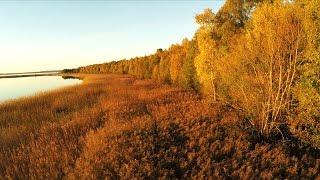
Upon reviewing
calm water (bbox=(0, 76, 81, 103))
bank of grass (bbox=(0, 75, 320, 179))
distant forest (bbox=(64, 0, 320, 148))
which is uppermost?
distant forest (bbox=(64, 0, 320, 148))

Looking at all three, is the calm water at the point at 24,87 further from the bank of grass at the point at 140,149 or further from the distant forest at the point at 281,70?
the distant forest at the point at 281,70

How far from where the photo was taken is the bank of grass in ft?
35.5

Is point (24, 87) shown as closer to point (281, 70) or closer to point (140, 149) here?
point (281, 70)

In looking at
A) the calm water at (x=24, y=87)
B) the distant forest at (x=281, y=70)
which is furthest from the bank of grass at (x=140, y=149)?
the calm water at (x=24, y=87)

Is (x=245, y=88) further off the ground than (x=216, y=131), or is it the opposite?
(x=245, y=88)

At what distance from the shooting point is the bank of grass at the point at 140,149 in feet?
35.5

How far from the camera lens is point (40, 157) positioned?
1181cm

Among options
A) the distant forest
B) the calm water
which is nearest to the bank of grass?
the distant forest

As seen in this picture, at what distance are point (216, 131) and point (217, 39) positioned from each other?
52.2ft

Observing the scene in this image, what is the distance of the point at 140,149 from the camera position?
12.3 metres

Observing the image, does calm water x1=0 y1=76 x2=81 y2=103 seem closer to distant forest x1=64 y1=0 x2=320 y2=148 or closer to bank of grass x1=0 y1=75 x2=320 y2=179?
bank of grass x1=0 y1=75 x2=320 y2=179

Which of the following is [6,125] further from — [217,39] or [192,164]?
[217,39]

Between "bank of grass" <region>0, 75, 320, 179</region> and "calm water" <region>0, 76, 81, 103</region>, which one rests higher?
"bank of grass" <region>0, 75, 320, 179</region>

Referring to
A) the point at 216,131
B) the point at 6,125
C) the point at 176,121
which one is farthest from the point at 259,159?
the point at 6,125
